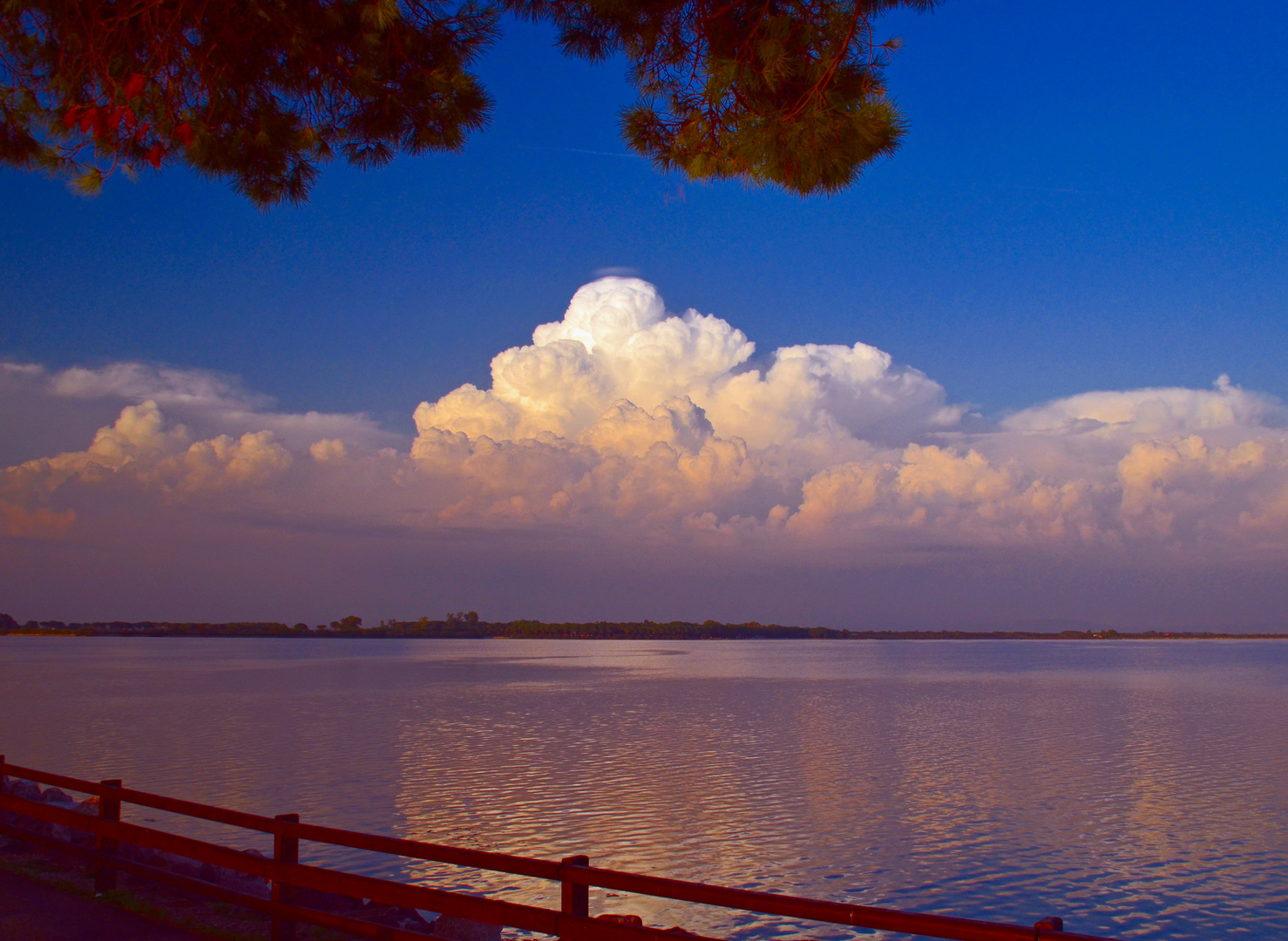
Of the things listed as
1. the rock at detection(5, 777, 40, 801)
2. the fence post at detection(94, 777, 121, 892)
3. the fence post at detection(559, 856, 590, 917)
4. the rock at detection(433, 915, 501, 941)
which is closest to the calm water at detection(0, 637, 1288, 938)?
the rock at detection(5, 777, 40, 801)

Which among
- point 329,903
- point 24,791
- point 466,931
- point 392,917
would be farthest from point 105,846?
point 24,791

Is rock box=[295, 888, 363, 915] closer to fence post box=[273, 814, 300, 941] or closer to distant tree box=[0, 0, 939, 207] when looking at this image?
fence post box=[273, 814, 300, 941]

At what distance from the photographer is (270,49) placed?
36.1ft

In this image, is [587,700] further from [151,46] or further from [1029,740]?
[151,46]

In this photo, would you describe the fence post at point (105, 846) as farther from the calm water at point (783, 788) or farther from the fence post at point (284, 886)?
the calm water at point (783, 788)

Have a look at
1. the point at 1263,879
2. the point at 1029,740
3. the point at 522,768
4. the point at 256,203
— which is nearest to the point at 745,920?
the point at 1263,879

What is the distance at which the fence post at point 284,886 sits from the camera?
7.51 metres

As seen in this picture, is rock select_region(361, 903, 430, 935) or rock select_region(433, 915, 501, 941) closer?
rock select_region(433, 915, 501, 941)

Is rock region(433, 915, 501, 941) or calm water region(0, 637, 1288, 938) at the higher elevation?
rock region(433, 915, 501, 941)

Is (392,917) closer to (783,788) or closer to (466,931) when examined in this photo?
(466,931)

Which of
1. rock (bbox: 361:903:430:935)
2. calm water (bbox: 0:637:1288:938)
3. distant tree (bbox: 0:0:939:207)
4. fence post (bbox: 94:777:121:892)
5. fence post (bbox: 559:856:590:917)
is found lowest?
calm water (bbox: 0:637:1288:938)

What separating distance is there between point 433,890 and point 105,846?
4495mm

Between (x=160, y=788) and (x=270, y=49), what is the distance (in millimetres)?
20925

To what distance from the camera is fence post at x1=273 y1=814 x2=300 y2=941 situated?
7.51 meters
